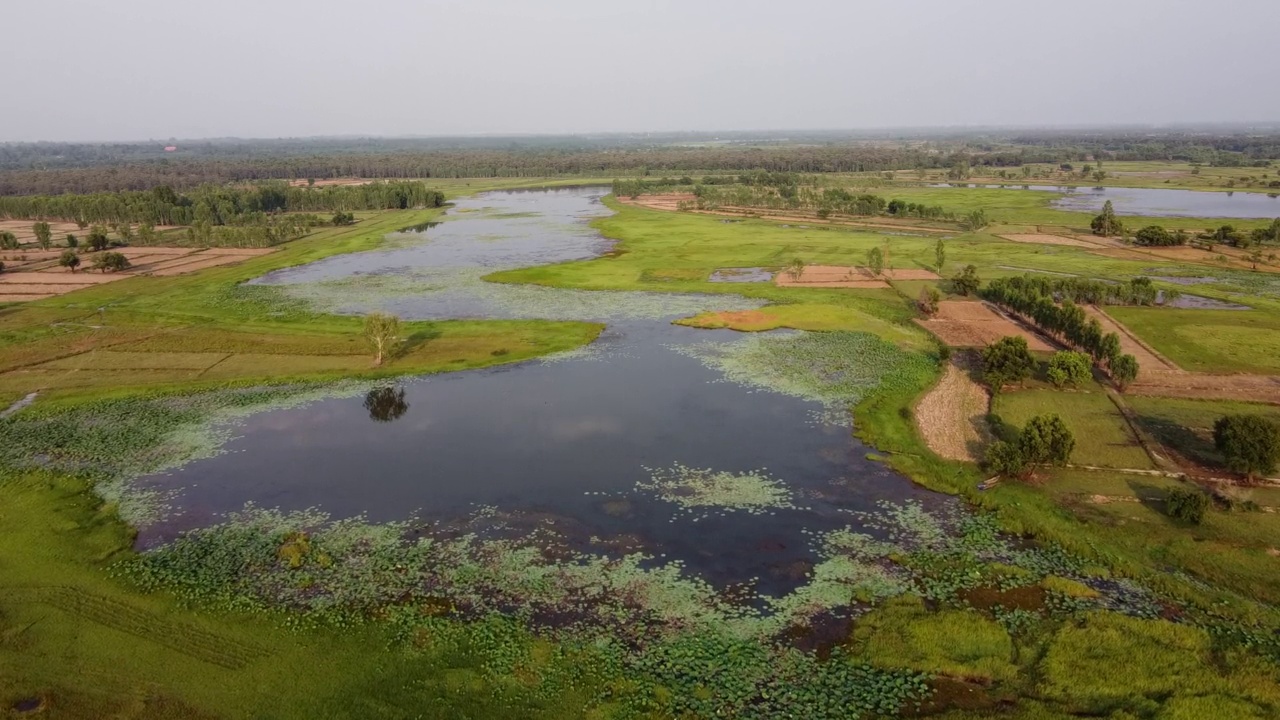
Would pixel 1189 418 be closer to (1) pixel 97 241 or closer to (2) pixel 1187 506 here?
(2) pixel 1187 506

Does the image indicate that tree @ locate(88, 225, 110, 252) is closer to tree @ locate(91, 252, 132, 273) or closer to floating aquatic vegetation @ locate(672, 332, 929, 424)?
Answer: tree @ locate(91, 252, 132, 273)

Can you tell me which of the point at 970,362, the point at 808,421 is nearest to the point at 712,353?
the point at 808,421

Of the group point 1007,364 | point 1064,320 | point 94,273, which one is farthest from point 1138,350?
point 94,273

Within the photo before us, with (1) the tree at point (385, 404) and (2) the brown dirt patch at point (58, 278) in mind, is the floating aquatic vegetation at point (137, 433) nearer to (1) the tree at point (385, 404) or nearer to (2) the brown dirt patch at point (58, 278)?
(1) the tree at point (385, 404)

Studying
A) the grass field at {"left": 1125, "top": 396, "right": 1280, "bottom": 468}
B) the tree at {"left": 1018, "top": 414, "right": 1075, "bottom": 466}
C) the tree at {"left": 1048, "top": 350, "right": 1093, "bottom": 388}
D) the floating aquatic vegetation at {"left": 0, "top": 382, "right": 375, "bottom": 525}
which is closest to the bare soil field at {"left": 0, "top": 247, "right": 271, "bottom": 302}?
the floating aquatic vegetation at {"left": 0, "top": 382, "right": 375, "bottom": 525}

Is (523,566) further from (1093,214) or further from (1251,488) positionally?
(1093,214)

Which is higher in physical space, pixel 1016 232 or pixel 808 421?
pixel 1016 232
